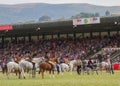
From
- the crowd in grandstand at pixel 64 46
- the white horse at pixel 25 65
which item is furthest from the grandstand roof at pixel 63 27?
the white horse at pixel 25 65

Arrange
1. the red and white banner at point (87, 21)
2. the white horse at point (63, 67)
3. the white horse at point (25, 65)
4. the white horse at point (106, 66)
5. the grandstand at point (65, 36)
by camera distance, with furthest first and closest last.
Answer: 1. the grandstand at point (65, 36)
2. the red and white banner at point (87, 21)
3. the white horse at point (63, 67)
4. the white horse at point (106, 66)
5. the white horse at point (25, 65)

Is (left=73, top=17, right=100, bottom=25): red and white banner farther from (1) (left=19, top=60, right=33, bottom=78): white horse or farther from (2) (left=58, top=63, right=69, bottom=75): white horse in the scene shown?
(1) (left=19, top=60, right=33, bottom=78): white horse

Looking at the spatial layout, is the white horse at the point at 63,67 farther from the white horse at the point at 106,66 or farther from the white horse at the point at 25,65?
the white horse at the point at 25,65

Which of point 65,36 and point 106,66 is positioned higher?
point 65,36

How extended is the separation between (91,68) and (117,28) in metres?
23.5

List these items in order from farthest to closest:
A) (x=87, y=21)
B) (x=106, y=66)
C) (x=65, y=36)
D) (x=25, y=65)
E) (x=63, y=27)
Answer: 1. (x=65, y=36)
2. (x=63, y=27)
3. (x=87, y=21)
4. (x=106, y=66)
5. (x=25, y=65)

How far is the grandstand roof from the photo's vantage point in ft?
207

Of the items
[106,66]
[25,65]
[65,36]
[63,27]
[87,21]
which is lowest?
[106,66]

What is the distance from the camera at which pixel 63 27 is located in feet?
230

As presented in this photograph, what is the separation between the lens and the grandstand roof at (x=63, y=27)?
207 feet

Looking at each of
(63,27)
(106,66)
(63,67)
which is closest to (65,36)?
(63,27)

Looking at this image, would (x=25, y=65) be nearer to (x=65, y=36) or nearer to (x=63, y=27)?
(x=63, y=27)

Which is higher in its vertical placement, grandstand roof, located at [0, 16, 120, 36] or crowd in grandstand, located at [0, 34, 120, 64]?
grandstand roof, located at [0, 16, 120, 36]

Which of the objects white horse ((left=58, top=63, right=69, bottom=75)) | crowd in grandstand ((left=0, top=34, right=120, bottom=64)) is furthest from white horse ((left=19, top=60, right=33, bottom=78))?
crowd in grandstand ((left=0, top=34, right=120, bottom=64))
